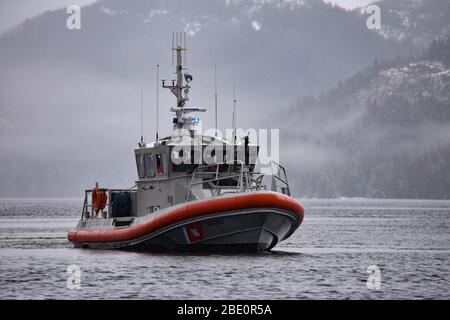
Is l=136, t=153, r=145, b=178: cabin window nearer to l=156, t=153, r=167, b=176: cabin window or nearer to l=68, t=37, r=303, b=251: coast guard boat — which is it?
l=68, t=37, r=303, b=251: coast guard boat

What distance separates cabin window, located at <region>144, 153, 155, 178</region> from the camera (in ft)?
152

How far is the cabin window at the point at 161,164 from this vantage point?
45531mm

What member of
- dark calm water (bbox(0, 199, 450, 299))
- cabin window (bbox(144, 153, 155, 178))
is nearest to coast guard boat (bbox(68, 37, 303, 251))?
cabin window (bbox(144, 153, 155, 178))

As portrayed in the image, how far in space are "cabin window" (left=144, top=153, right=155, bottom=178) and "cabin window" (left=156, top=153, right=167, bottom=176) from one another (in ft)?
1.36

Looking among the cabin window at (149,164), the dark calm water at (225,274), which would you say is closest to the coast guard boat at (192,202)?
the cabin window at (149,164)

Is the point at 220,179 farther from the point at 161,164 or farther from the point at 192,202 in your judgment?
the point at 161,164

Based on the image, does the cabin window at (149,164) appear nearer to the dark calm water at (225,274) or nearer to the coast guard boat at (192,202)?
the coast guard boat at (192,202)

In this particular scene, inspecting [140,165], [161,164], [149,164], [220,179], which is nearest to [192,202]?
[220,179]

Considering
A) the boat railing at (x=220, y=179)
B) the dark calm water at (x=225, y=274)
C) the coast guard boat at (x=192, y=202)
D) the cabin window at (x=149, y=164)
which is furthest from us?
the cabin window at (x=149, y=164)

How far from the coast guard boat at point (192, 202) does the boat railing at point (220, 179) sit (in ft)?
0.14

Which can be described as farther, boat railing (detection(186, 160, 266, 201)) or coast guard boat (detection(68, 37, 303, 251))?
boat railing (detection(186, 160, 266, 201))

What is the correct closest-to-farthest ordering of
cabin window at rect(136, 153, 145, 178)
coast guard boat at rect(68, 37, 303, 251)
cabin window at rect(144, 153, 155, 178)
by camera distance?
1. coast guard boat at rect(68, 37, 303, 251)
2. cabin window at rect(144, 153, 155, 178)
3. cabin window at rect(136, 153, 145, 178)

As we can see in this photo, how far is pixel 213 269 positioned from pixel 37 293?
755 centimetres
